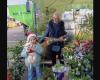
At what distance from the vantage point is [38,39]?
753 cm

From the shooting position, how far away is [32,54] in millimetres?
7578

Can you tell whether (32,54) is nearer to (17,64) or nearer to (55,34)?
(17,64)

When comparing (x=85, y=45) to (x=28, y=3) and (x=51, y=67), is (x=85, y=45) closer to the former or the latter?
(x=51, y=67)

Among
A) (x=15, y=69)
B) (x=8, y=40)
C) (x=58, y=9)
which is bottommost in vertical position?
(x=15, y=69)

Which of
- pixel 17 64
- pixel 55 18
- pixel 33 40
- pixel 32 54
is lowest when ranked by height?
pixel 17 64

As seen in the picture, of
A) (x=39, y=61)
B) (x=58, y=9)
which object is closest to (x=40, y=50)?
(x=39, y=61)

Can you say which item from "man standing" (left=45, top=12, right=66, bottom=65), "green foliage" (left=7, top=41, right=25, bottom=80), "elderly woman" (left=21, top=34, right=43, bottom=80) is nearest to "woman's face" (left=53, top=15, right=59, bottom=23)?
"man standing" (left=45, top=12, right=66, bottom=65)

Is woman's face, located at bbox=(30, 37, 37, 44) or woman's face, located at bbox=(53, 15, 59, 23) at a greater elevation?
woman's face, located at bbox=(53, 15, 59, 23)

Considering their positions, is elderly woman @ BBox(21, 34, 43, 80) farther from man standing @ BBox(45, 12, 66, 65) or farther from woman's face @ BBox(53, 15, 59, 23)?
woman's face @ BBox(53, 15, 59, 23)

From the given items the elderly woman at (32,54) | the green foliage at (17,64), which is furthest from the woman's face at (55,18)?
the green foliage at (17,64)

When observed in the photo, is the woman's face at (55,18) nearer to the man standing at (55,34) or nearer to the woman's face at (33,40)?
the man standing at (55,34)

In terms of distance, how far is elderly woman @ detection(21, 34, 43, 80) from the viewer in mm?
7539

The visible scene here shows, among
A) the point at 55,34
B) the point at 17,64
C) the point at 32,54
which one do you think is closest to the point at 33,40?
the point at 32,54

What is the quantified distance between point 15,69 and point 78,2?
1489 mm
